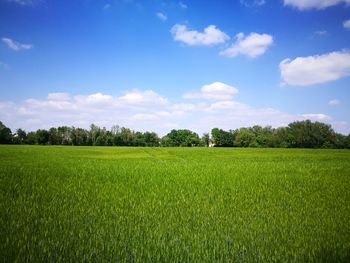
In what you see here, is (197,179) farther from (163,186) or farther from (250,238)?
(250,238)

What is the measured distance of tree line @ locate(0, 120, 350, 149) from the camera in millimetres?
118312

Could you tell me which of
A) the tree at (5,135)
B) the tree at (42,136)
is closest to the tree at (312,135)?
the tree at (42,136)

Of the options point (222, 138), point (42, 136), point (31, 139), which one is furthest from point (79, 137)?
point (222, 138)

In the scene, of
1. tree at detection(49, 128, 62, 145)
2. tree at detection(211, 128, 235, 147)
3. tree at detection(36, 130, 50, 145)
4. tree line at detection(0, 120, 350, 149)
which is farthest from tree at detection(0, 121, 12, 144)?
tree at detection(211, 128, 235, 147)

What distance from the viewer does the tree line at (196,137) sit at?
118312 millimetres

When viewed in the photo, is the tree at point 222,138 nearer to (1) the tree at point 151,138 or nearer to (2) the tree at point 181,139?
(2) the tree at point 181,139

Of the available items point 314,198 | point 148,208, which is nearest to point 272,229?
point 148,208

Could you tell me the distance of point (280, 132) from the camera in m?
128

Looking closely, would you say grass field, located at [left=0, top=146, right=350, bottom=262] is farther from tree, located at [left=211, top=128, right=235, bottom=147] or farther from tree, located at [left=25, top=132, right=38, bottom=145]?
tree, located at [left=211, top=128, right=235, bottom=147]

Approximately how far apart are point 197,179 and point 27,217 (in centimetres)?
891

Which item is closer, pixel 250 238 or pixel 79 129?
pixel 250 238

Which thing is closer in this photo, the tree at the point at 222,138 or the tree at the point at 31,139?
the tree at the point at 31,139

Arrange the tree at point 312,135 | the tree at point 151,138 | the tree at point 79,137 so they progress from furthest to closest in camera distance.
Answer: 1. the tree at point 151,138
2. the tree at point 79,137
3. the tree at point 312,135

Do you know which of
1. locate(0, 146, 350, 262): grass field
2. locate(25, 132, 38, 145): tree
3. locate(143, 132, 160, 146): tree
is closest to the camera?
locate(0, 146, 350, 262): grass field
